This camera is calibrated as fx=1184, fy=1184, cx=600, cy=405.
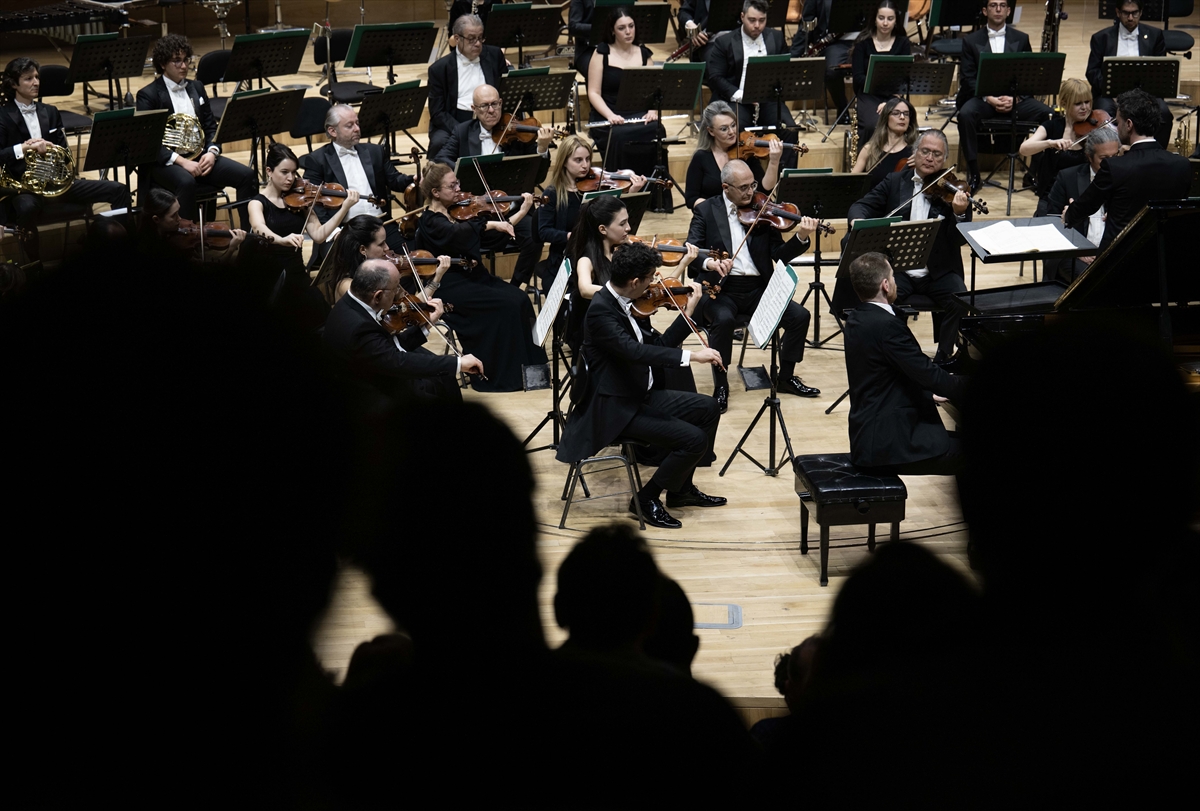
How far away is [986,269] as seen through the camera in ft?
26.8

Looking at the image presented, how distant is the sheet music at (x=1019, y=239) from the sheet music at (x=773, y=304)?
2.98ft

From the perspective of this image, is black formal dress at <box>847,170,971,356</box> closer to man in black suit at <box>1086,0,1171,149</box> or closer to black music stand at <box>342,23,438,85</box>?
man in black suit at <box>1086,0,1171,149</box>

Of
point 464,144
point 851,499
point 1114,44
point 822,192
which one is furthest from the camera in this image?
point 1114,44

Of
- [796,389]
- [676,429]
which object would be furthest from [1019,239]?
[676,429]

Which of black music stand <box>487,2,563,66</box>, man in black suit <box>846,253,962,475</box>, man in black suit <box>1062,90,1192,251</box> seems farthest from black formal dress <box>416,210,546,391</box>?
black music stand <box>487,2,563,66</box>

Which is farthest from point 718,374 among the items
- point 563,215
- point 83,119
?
point 83,119

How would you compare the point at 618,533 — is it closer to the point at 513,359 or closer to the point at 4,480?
the point at 4,480

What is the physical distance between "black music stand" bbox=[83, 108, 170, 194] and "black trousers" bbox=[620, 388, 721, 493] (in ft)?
11.5

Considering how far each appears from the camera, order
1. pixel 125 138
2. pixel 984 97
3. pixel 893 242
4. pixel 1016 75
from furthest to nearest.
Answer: pixel 984 97 < pixel 1016 75 < pixel 125 138 < pixel 893 242

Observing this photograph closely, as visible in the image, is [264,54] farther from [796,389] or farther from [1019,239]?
[1019,239]

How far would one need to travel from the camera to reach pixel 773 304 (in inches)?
208

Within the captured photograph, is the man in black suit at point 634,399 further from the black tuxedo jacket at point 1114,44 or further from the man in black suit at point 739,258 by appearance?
the black tuxedo jacket at point 1114,44

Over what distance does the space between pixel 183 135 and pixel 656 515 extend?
14.4 feet

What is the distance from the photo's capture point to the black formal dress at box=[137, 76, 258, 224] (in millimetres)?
7387
